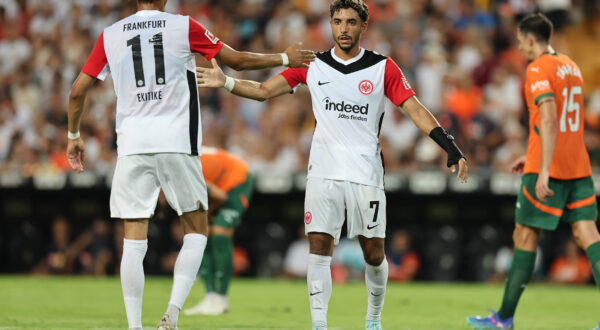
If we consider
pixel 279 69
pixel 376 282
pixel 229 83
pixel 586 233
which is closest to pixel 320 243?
pixel 376 282

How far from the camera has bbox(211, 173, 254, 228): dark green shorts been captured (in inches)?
384

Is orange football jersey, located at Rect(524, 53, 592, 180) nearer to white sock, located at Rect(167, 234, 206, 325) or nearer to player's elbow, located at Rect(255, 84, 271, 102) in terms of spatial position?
player's elbow, located at Rect(255, 84, 271, 102)

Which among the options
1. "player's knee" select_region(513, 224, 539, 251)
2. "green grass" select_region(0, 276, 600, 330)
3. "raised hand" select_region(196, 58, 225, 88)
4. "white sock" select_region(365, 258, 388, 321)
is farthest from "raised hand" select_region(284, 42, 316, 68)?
"green grass" select_region(0, 276, 600, 330)

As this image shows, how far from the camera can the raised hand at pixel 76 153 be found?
6.63 m

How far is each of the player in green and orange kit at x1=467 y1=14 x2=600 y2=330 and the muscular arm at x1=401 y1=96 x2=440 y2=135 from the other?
1046mm

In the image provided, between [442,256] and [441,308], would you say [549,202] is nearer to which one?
[441,308]

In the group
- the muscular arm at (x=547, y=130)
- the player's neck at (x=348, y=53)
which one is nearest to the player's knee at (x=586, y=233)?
the muscular arm at (x=547, y=130)

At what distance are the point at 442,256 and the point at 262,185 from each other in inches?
126

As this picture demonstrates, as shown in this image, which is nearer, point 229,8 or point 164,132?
point 164,132

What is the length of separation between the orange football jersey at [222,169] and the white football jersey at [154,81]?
343 cm

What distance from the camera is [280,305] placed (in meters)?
10.6

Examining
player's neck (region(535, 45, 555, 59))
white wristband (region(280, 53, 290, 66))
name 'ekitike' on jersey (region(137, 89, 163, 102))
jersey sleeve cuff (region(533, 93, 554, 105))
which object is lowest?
jersey sleeve cuff (region(533, 93, 554, 105))

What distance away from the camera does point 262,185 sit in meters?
14.3

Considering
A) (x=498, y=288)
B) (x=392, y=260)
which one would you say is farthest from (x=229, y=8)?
(x=498, y=288)
